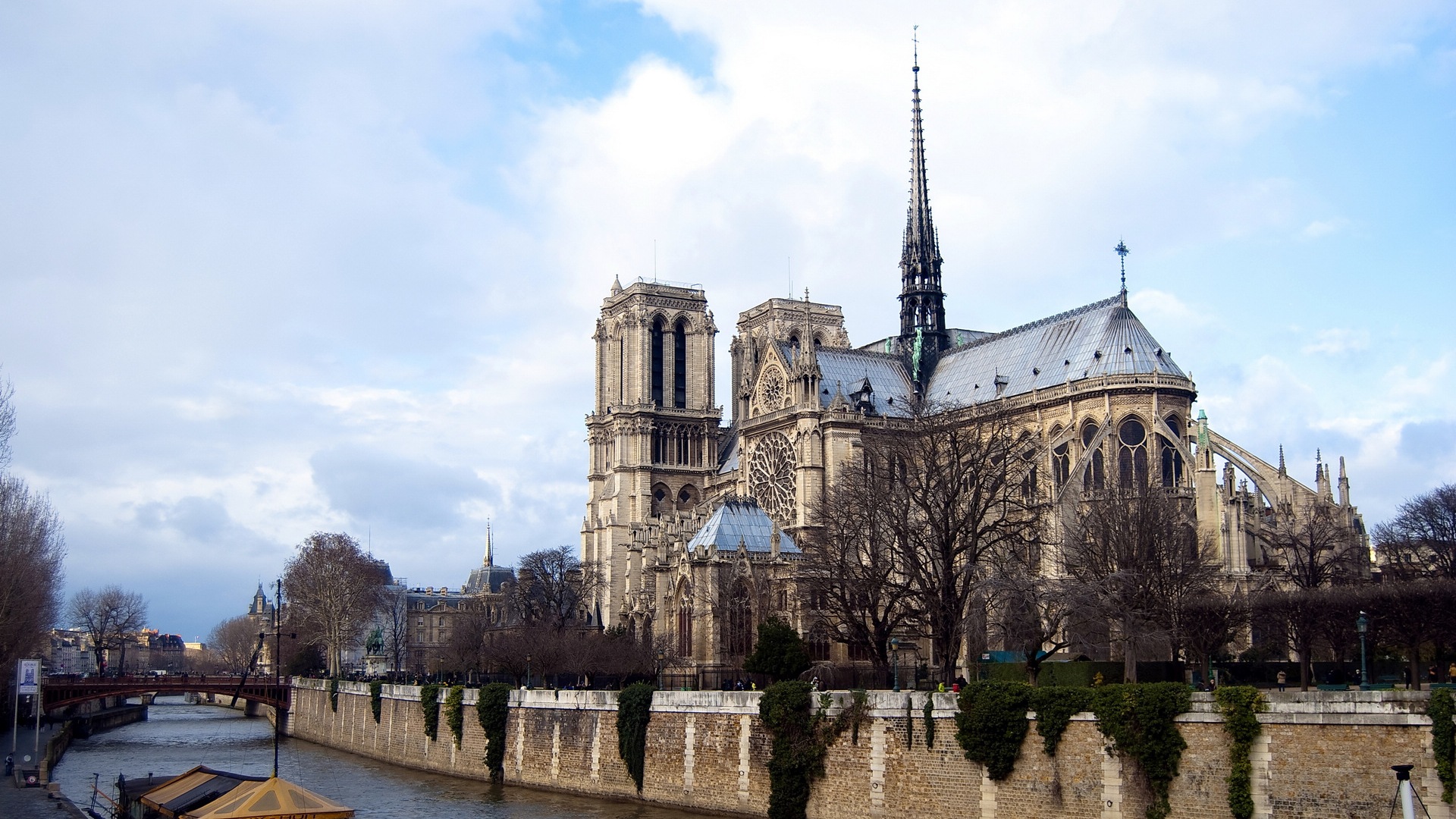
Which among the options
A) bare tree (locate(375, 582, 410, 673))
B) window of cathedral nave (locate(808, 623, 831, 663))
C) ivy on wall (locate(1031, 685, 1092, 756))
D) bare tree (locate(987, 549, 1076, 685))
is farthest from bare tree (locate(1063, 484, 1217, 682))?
bare tree (locate(375, 582, 410, 673))

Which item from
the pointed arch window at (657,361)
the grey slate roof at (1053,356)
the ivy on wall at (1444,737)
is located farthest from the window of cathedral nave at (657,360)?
the ivy on wall at (1444,737)

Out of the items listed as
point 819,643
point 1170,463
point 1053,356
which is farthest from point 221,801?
point 1053,356

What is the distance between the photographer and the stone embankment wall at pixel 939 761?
1241 inches

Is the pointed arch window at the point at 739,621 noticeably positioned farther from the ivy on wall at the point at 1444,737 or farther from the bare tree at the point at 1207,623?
the ivy on wall at the point at 1444,737

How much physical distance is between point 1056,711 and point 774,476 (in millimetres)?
49590

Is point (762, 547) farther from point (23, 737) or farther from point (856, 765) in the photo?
point (23, 737)

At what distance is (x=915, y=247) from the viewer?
95.9 m

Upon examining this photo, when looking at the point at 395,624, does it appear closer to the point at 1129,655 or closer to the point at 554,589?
the point at 554,589

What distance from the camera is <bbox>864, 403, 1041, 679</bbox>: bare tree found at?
49812 millimetres

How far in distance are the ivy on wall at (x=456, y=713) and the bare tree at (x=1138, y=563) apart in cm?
2489

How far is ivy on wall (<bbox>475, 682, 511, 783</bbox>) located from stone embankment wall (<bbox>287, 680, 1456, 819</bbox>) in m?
0.38

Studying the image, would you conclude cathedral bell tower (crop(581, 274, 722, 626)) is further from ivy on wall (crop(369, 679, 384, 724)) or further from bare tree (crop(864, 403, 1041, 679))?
bare tree (crop(864, 403, 1041, 679))

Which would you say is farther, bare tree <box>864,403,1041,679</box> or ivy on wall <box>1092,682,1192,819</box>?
bare tree <box>864,403,1041,679</box>

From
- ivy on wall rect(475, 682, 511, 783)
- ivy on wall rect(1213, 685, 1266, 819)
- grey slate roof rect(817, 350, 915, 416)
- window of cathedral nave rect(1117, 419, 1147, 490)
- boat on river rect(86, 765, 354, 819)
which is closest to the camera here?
ivy on wall rect(1213, 685, 1266, 819)
